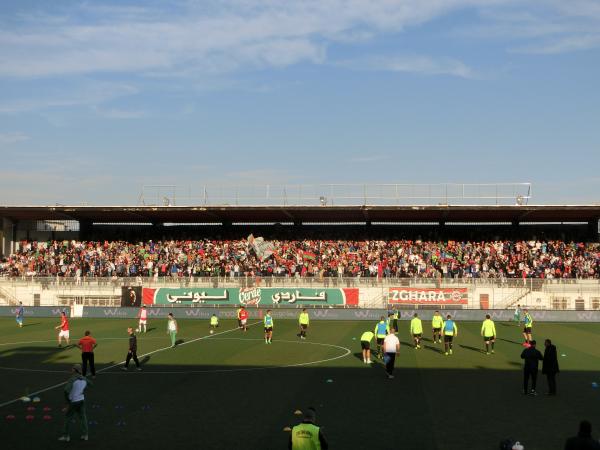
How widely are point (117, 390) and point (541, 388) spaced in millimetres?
13476

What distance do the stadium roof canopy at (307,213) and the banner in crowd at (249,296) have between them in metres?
9.85

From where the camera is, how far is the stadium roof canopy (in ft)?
219

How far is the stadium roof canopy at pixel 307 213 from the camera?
66625 mm

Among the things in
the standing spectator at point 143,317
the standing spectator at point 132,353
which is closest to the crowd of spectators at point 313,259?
the standing spectator at point 143,317

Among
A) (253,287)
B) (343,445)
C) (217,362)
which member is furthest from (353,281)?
(343,445)

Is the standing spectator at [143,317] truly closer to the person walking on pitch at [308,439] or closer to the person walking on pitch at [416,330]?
the person walking on pitch at [416,330]

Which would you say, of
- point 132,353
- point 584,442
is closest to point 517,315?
point 132,353

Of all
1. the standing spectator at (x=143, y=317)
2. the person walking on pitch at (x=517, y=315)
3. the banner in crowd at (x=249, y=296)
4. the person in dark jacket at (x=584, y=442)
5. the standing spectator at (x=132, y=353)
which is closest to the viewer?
the person in dark jacket at (x=584, y=442)

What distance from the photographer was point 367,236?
72.2 meters

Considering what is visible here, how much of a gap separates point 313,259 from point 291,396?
154ft

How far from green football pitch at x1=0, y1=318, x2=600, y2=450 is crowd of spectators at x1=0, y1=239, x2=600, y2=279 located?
27454 millimetres

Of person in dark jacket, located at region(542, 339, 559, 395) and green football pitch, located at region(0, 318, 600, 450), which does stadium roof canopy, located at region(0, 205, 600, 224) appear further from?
person in dark jacket, located at region(542, 339, 559, 395)

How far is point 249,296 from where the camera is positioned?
61219 mm

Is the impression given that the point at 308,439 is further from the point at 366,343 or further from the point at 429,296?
the point at 429,296
